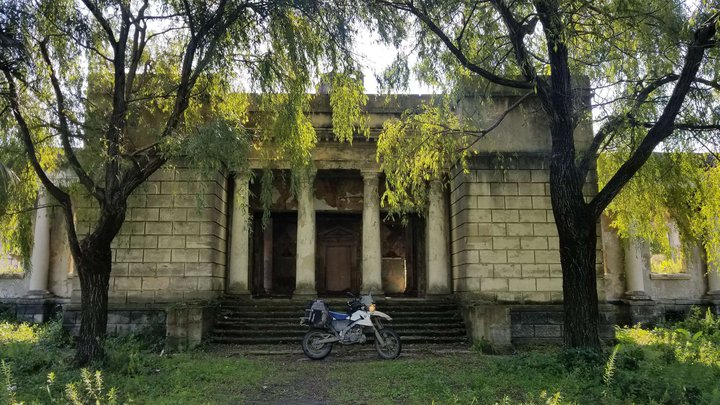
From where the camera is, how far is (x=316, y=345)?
10.7 metres

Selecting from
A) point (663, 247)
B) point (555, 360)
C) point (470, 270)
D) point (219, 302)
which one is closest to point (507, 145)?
point (470, 270)

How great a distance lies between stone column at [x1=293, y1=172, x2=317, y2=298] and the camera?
48.5ft

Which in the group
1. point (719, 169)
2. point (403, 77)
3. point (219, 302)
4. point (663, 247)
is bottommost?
point (219, 302)

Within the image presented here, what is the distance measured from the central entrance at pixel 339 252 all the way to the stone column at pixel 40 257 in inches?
378

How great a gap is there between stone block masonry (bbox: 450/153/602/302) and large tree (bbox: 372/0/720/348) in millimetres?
3351

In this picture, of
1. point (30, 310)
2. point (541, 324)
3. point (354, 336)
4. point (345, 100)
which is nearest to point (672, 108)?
point (345, 100)

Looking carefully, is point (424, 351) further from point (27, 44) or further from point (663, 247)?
point (27, 44)

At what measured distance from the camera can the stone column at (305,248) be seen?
1479cm

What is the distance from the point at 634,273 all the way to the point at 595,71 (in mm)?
11442

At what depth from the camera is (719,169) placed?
11594mm

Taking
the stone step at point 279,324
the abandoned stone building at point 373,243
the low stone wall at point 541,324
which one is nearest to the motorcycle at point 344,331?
the abandoned stone building at point 373,243

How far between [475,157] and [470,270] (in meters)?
2.87

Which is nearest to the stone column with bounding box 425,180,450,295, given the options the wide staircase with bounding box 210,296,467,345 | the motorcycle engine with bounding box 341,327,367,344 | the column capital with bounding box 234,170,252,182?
the wide staircase with bounding box 210,296,467,345

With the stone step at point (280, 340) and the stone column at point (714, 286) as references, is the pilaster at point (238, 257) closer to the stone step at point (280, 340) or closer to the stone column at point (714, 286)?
the stone step at point (280, 340)
